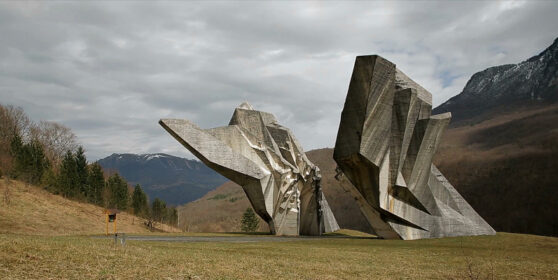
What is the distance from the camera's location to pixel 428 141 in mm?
23953

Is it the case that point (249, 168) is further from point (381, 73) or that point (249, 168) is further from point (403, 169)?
point (381, 73)

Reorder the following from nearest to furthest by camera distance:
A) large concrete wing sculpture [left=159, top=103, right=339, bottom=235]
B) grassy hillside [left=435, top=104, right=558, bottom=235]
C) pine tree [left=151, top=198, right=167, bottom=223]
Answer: large concrete wing sculpture [left=159, top=103, right=339, bottom=235], pine tree [left=151, top=198, right=167, bottom=223], grassy hillside [left=435, top=104, right=558, bottom=235]

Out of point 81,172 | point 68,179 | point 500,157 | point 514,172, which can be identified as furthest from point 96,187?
point 500,157

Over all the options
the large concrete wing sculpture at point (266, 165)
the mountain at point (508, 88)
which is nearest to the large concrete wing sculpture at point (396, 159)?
the large concrete wing sculpture at point (266, 165)

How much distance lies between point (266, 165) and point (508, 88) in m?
122

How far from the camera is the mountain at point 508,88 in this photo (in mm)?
105062

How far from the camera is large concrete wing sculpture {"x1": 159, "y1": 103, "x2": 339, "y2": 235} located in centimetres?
2523

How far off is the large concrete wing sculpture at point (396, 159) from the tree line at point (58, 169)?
3298 centimetres

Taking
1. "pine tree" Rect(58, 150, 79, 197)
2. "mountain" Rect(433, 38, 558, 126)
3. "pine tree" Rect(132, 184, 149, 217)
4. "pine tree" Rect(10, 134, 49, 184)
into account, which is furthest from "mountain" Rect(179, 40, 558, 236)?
"pine tree" Rect(10, 134, 49, 184)

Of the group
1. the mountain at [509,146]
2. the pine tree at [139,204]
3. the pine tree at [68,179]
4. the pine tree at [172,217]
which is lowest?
the pine tree at [172,217]

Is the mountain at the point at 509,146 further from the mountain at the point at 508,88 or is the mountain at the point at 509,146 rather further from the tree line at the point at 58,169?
the tree line at the point at 58,169

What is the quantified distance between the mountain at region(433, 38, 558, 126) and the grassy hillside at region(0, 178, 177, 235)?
328 ft

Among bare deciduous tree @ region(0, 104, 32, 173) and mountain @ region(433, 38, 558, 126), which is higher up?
mountain @ region(433, 38, 558, 126)

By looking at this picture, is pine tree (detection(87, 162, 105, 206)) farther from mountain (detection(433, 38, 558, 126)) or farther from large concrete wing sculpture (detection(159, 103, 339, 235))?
mountain (detection(433, 38, 558, 126))
